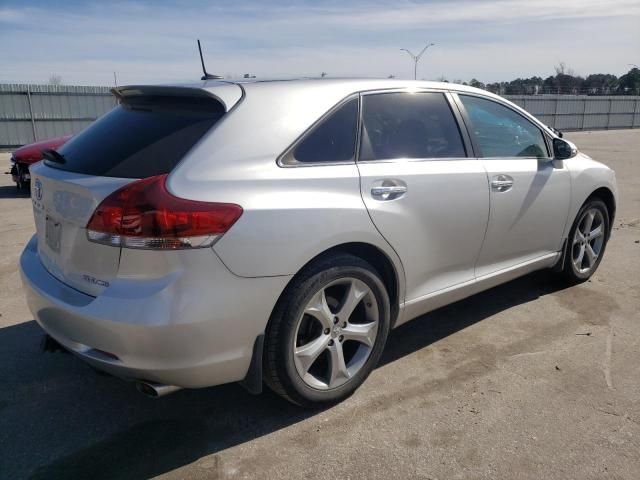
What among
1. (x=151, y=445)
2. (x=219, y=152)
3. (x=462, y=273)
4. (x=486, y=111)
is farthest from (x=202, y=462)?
(x=486, y=111)

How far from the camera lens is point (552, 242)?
A: 4.41 metres

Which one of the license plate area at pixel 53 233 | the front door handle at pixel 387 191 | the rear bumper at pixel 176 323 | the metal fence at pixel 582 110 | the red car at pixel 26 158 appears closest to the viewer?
the rear bumper at pixel 176 323

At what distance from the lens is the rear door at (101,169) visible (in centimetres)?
254

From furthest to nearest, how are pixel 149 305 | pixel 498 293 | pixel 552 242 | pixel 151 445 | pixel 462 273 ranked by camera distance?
pixel 498 293, pixel 552 242, pixel 462 273, pixel 151 445, pixel 149 305

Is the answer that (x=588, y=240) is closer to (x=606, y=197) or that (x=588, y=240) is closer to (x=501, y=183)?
(x=606, y=197)

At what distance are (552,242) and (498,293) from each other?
64 cm

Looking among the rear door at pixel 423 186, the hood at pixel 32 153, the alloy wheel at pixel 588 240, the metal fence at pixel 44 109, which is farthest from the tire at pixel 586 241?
Answer: the metal fence at pixel 44 109

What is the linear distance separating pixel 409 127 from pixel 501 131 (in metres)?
0.97

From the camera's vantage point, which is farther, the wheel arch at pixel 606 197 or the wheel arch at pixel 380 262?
the wheel arch at pixel 606 197

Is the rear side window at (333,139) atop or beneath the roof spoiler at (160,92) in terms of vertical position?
beneath

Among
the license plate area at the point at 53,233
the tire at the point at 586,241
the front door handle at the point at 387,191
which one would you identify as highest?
the front door handle at the point at 387,191

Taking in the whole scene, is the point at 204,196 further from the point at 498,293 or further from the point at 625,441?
the point at 498,293

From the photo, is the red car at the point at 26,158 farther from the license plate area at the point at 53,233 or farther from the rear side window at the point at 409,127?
the rear side window at the point at 409,127

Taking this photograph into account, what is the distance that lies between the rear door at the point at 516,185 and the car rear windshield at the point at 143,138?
6.09 ft
